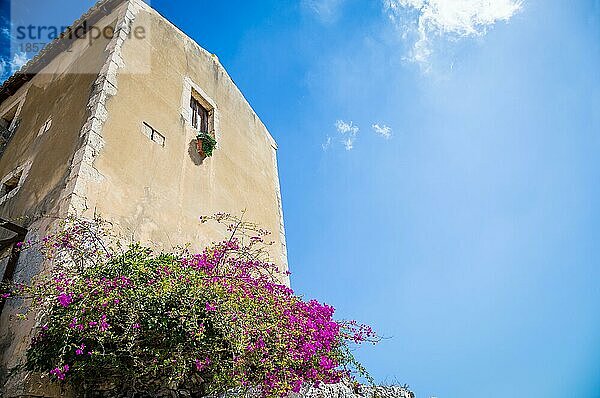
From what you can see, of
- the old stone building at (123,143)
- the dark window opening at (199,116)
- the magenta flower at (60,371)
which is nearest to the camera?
the magenta flower at (60,371)

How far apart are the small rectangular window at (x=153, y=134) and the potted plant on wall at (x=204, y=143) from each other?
85cm

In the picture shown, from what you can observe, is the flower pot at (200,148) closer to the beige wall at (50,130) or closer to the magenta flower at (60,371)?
the beige wall at (50,130)

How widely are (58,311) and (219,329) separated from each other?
1.62 metres

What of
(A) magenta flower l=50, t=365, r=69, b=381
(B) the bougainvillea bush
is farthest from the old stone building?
(A) magenta flower l=50, t=365, r=69, b=381

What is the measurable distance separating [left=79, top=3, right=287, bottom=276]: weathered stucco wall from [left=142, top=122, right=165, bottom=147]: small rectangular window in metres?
0.07

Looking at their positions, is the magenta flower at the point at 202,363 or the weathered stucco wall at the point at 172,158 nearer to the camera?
the magenta flower at the point at 202,363

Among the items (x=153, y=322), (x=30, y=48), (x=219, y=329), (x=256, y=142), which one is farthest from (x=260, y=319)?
(x=30, y=48)

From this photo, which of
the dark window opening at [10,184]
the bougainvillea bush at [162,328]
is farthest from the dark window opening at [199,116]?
the bougainvillea bush at [162,328]

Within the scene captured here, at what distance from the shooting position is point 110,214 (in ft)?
19.7

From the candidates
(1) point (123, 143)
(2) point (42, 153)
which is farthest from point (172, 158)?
(2) point (42, 153)

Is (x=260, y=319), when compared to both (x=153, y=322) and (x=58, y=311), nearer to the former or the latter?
(x=153, y=322)

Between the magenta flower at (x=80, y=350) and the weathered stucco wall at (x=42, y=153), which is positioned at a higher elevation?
the weathered stucco wall at (x=42, y=153)

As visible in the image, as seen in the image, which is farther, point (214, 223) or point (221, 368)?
point (214, 223)

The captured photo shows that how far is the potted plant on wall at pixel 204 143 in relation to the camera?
27.3 feet
